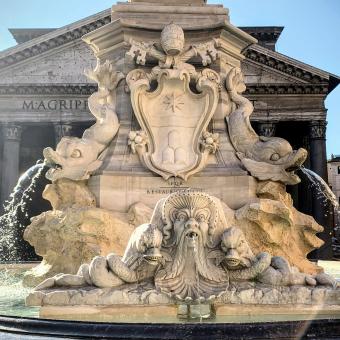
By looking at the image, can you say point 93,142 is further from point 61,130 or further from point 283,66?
point 283,66

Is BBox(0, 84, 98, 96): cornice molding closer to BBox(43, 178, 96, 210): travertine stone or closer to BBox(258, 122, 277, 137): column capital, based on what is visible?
BBox(258, 122, 277, 137): column capital

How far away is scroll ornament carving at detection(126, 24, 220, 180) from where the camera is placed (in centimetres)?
716

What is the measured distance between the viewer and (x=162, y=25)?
776cm

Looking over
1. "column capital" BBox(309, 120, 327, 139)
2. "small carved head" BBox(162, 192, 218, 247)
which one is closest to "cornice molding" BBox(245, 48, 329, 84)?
"column capital" BBox(309, 120, 327, 139)

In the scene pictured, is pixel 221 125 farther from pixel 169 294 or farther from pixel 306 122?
pixel 306 122

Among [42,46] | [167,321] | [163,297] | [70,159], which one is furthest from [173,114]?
[42,46]

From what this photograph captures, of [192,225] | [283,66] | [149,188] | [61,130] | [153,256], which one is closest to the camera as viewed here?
[153,256]

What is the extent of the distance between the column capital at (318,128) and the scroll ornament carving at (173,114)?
33.2m

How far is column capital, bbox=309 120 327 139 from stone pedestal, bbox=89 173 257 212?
110 feet

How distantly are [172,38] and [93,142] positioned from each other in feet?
5.24

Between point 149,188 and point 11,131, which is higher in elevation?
point 11,131

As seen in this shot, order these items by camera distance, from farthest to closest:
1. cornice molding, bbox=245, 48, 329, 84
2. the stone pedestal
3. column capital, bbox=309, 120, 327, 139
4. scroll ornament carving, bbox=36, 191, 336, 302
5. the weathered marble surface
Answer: column capital, bbox=309, 120, 327, 139, cornice molding, bbox=245, 48, 329, 84, the stone pedestal, scroll ornament carving, bbox=36, 191, 336, 302, the weathered marble surface

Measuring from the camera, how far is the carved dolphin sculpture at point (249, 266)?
5.06 m

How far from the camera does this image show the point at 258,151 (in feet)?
24.2
